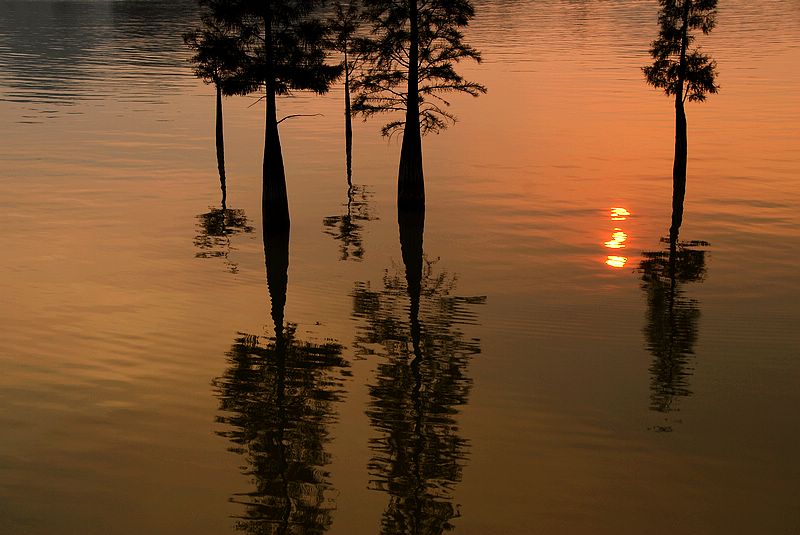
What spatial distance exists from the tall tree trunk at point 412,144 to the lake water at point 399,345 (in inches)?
80.0

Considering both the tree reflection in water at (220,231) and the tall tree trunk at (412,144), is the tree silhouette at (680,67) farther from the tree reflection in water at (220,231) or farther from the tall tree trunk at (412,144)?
the tree reflection in water at (220,231)

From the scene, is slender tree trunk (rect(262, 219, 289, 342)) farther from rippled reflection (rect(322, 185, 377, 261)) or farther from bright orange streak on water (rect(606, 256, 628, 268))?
bright orange streak on water (rect(606, 256, 628, 268))

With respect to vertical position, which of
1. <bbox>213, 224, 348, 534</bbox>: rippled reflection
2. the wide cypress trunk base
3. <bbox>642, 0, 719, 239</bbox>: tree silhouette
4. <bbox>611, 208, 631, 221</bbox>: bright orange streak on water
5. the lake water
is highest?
<bbox>642, 0, 719, 239</bbox>: tree silhouette

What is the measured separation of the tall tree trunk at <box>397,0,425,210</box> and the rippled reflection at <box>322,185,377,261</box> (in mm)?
2303

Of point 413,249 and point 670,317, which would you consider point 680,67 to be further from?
point 670,317

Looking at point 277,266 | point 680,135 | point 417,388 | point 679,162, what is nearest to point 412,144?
point 277,266

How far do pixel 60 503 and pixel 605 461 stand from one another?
32.6ft

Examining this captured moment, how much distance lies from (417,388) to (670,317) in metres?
9.88

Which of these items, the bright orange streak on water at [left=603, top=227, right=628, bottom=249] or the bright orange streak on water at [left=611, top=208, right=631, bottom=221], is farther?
the bright orange streak on water at [left=611, top=208, right=631, bottom=221]

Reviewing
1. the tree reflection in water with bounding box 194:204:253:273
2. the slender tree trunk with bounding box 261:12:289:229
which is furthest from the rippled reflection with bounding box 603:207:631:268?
the tree reflection in water with bounding box 194:204:253:273

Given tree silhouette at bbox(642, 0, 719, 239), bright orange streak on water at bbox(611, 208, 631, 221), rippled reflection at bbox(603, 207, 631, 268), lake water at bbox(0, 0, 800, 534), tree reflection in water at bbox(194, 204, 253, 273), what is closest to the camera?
lake water at bbox(0, 0, 800, 534)

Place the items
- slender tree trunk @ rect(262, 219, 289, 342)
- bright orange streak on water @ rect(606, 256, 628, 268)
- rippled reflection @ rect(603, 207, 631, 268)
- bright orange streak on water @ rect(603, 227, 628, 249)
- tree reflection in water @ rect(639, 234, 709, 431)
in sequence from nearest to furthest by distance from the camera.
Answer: tree reflection in water @ rect(639, 234, 709, 431) → slender tree trunk @ rect(262, 219, 289, 342) → bright orange streak on water @ rect(606, 256, 628, 268) → rippled reflection @ rect(603, 207, 631, 268) → bright orange streak on water @ rect(603, 227, 628, 249)

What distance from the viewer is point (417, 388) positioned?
2459 cm

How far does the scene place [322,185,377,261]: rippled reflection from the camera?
40.6 metres
